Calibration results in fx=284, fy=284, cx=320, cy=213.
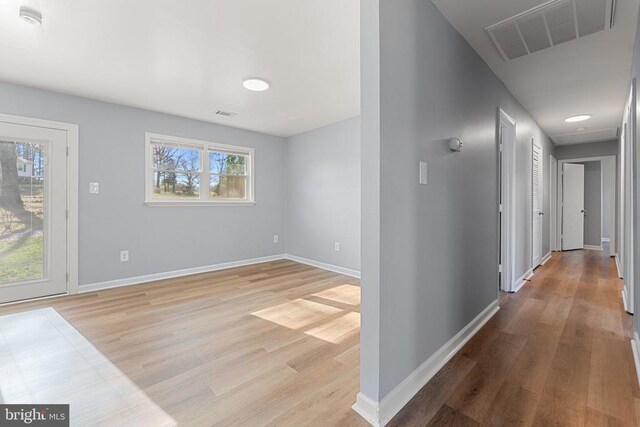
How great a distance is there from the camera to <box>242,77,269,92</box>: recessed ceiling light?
3014 mm

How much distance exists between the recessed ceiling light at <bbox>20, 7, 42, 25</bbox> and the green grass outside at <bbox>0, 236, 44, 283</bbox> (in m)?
2.33

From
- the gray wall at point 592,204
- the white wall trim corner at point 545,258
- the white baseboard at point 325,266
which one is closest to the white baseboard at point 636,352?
the white baseboard at point 325,266

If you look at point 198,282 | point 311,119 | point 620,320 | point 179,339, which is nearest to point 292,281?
point 198,282

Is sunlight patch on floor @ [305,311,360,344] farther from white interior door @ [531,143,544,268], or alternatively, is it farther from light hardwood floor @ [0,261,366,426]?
→ white interior door @ [531,143,544,268]

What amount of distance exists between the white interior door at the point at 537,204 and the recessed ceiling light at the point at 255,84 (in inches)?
156

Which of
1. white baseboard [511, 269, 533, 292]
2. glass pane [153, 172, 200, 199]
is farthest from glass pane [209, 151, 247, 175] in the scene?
white baseboard [511, 269, 533, 292]

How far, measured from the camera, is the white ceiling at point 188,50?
1.94 meters

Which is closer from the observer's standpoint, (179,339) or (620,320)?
(179,339)

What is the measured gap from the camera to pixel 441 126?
1896 millimetres

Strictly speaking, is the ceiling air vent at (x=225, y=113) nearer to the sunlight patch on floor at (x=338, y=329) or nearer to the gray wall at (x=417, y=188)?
the gray wall at (x=417, y=188)

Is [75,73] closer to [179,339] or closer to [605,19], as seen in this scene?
[179,339]

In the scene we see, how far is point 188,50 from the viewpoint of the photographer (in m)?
2.45

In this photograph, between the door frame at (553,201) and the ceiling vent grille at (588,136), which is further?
the door frame at (553,201)

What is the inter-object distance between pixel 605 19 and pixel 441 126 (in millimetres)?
1366
